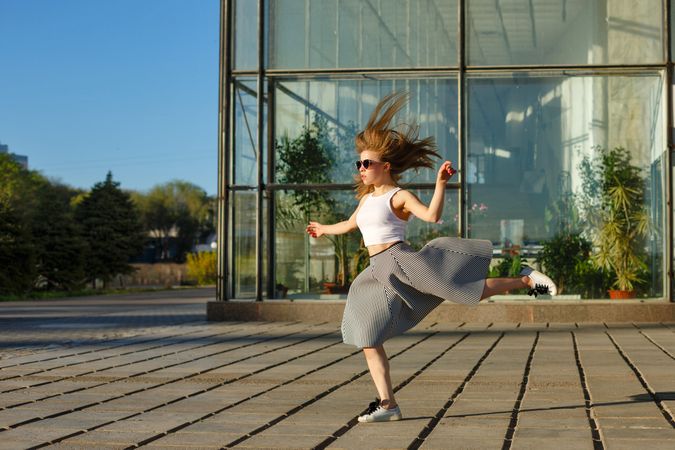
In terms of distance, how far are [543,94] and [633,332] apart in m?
4.33

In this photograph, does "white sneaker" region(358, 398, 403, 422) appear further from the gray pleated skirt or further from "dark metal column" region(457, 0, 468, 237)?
"dark metal column" region(457, 0, 468, 237)

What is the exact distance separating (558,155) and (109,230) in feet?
132

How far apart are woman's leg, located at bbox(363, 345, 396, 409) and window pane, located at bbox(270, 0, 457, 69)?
10.4 m

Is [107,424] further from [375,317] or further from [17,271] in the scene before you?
[17,271]

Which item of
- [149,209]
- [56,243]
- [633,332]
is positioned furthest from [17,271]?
[149,209]

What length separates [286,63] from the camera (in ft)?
53.6

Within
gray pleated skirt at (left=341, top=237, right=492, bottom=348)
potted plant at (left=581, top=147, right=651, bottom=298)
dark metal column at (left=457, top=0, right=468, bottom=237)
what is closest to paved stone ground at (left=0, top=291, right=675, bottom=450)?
gray pleated skirt at (left=341, top=237, right=492, bottom=348)

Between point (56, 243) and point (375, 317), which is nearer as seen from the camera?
point (375, 317)

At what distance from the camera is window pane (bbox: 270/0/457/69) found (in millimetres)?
16141

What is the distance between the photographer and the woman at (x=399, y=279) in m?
6.07

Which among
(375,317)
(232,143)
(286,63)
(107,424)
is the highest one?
(286,63)

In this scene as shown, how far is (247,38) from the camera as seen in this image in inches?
645

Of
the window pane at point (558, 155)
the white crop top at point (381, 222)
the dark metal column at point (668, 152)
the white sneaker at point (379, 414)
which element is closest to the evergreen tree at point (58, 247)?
the window pane at point (558, 155)

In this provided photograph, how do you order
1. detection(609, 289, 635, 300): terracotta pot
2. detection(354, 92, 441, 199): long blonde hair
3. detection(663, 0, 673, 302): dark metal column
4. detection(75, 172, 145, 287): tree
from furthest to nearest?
1. detection(75, 172, 145, 287): tree
2. detection(609, 289, 635, 300): terracotta pot
3. detection(663, 0, 673, 302): dark metal column
4. detection(354, 92, 441, 199): long blonde hair
